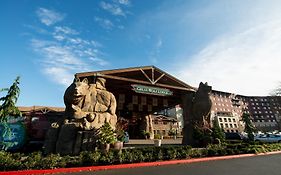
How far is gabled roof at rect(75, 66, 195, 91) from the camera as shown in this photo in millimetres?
17734

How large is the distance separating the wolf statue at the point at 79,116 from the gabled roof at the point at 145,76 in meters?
0.72

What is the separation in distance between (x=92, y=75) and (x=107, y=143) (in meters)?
6.74

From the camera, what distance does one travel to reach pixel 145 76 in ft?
65.3

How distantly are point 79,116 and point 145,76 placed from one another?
26.2 feet

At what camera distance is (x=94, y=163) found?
9.80 meters

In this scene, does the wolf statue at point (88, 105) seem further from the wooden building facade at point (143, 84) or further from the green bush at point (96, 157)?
the green bush at point (96, 157)

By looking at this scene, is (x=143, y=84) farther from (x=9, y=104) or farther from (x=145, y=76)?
(x=9, y=104)

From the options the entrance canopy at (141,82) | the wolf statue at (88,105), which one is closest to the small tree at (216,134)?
the entrance canopy at (141,82)

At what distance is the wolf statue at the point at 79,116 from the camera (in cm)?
1295

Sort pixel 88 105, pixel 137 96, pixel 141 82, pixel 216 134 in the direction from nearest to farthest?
1. pixel 88 105
2. pixel 216 134
3. pixel 141 82
4. pixel 137 96

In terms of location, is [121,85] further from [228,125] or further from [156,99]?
[228,125]

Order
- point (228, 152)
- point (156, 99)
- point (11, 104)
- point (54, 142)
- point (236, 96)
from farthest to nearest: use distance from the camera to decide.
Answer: point (236, 96)
point (156, 99)
point (228, 152)
point (54, 142)
point (11, 104)

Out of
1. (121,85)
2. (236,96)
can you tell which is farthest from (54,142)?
(236,96)

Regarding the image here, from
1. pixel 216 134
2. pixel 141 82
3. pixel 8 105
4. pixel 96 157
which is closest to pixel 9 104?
pixel 8 105
